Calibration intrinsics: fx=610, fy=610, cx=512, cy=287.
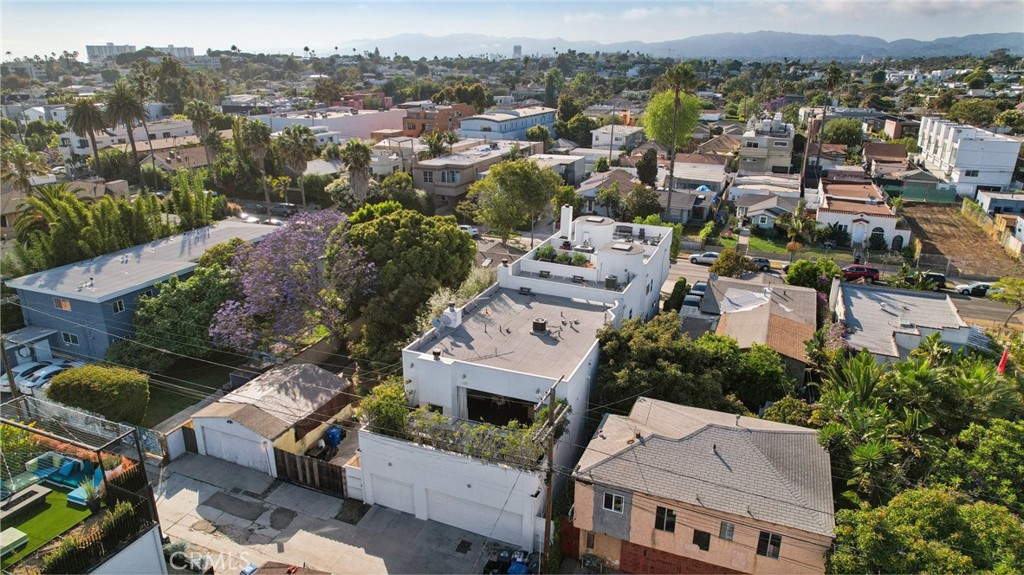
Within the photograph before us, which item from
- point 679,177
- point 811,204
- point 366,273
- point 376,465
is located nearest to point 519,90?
point 679,177

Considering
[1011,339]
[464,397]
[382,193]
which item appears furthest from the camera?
[382,193]

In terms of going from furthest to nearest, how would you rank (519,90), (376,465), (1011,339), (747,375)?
1. (519,90)
2. (1011,339)
3. (747,375)
4. (376,465)

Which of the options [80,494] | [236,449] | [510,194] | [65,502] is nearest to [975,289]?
[510,194]

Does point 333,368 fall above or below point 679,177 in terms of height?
below

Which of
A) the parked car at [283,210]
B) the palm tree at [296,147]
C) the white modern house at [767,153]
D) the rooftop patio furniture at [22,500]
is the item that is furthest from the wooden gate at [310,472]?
→ the white modern house at [767,153]

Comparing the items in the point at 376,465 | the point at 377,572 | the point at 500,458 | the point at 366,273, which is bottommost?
the point at 377,572

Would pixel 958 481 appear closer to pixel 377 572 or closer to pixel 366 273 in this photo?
pixel 377 572
